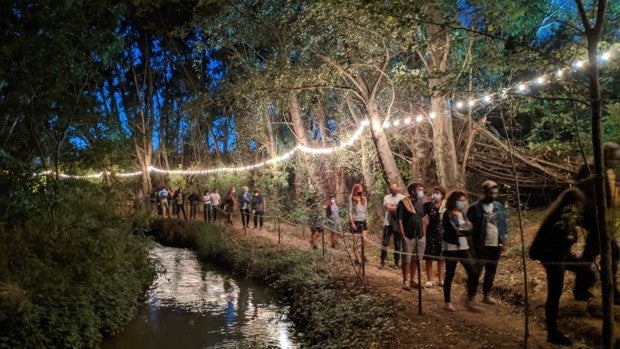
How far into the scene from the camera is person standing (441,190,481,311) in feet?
23.4

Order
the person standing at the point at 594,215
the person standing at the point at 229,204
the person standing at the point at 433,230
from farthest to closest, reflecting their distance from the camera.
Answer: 1. the person standing at the point at 229,204
2. the person standing at the point at 433,230
3. the person standing at the point at 594,215

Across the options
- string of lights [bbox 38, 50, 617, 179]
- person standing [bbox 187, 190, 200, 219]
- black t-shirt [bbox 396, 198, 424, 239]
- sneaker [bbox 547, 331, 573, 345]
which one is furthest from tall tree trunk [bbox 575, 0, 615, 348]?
person standing [bbox 187, 190, 200, 219]

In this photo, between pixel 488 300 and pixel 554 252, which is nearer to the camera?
pixel 554 252

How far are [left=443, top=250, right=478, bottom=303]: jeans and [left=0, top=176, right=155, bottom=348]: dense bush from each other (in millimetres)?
6109

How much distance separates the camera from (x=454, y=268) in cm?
713

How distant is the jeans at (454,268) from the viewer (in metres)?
7.08

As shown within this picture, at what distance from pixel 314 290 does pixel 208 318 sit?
7.95ft

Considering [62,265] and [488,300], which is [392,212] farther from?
[62,265]

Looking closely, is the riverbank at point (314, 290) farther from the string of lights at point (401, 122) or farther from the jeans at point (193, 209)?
the jeans at point (193, 209)

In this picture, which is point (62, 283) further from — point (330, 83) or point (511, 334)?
point (330, 83)

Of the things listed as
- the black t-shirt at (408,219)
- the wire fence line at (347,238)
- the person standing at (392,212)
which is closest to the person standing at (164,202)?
the wire fence line at (347,238)

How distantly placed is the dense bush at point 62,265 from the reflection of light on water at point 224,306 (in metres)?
1.26

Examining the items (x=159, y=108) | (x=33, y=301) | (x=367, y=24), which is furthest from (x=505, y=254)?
(x=159, y=108)

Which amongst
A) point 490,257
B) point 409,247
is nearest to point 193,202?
point 409,247
